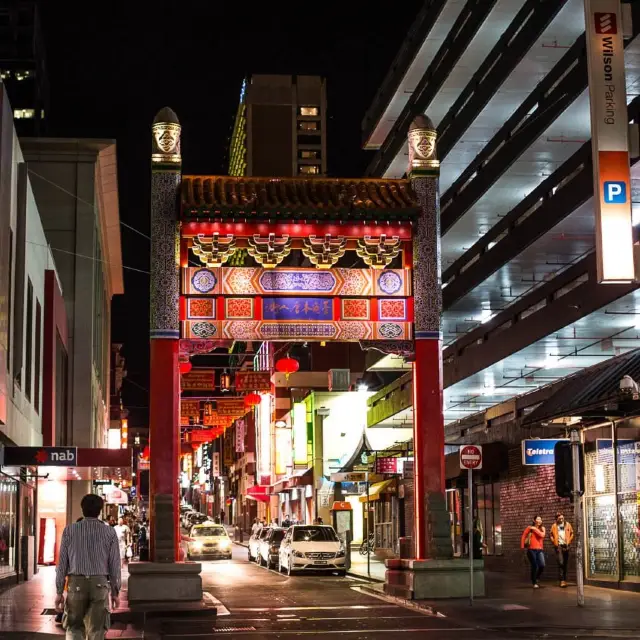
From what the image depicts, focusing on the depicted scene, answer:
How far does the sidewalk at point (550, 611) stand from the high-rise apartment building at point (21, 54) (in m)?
113

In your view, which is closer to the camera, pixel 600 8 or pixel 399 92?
pixel 600 8

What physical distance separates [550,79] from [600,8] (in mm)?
19874

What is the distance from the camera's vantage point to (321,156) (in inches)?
7298

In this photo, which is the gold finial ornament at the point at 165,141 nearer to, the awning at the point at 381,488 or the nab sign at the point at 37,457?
the nab sign at the point at 37,457

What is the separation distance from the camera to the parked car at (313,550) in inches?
1529


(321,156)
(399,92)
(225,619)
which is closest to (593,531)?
(225,619)

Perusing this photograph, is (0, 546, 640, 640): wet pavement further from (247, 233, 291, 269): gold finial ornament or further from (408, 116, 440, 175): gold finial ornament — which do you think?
(408, 116, 440, 175): gold finial ornament

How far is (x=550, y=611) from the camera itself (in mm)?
21891

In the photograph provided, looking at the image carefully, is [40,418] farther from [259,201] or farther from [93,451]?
[259,201]

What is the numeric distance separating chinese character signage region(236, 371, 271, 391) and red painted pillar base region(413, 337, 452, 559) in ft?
85.4

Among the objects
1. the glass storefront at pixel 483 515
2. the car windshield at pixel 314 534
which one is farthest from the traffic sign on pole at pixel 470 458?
the car windshield at pixel 314 534

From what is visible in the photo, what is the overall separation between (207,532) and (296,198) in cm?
2884

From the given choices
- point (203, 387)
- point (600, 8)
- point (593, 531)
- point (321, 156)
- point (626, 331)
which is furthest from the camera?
point (321, 156)

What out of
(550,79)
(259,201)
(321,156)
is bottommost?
(259,201)
